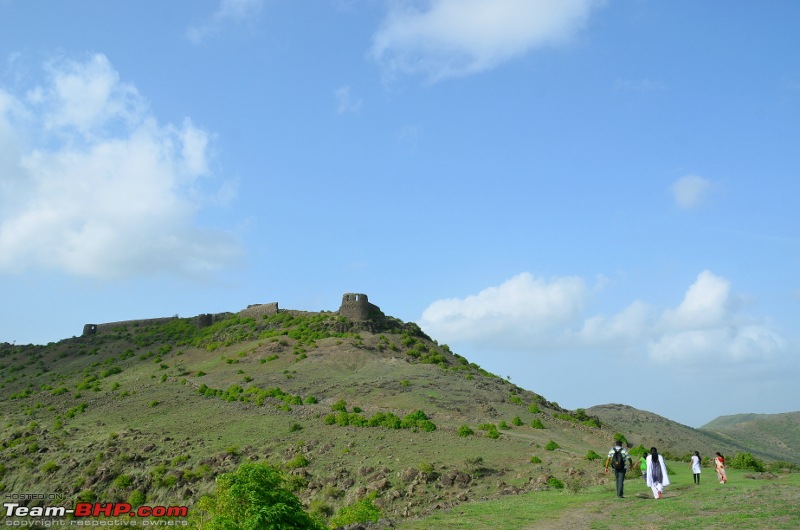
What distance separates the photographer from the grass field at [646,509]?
54.3ft

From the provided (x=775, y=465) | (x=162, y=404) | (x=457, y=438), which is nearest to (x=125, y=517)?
(x=457, y=438)

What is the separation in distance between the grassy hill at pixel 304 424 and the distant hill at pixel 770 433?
22707mm

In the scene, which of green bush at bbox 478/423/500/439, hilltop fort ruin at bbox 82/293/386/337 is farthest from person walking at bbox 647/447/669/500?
hilltop fort ruin at bbox 82/293/386/337

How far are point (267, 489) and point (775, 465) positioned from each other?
74.1 ft

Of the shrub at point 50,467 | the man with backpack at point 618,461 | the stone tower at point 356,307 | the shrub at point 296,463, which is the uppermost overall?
the stone tower at point 356,307

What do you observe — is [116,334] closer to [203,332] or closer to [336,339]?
[203,332]

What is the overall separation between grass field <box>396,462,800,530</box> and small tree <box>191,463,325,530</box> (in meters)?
3.97

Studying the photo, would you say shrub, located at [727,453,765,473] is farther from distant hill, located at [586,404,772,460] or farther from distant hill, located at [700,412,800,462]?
distant hill, located at [700,412,800,462]

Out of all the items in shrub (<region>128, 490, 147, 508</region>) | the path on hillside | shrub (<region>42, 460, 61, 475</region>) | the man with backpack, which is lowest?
the path on hillside

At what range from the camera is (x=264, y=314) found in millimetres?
90312

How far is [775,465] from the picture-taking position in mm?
27875

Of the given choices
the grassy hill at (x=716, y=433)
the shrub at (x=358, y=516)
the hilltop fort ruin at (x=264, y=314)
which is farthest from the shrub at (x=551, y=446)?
the hilltop fort ruin at (x=264, y=314)

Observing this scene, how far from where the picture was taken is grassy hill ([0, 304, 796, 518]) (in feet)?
104

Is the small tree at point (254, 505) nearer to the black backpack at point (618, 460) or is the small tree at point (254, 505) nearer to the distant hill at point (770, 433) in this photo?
the black backpack at point (618, 460)
